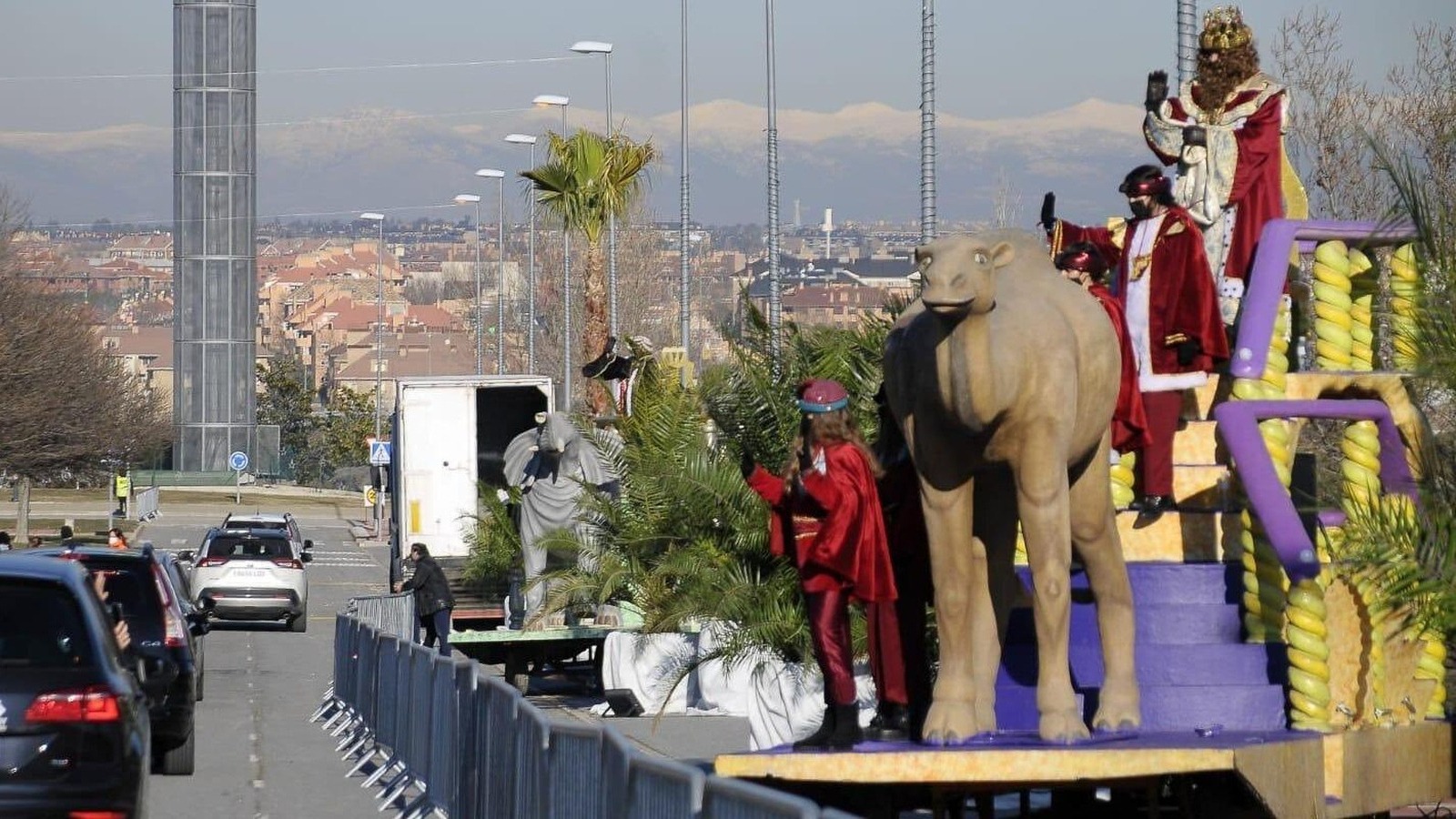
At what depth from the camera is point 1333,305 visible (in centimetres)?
1215

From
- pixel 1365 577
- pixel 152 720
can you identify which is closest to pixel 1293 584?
pixel 1365 577

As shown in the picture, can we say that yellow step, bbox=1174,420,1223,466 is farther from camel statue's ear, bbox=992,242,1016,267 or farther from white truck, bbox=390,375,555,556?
white truck, bbox=390,375,555,556

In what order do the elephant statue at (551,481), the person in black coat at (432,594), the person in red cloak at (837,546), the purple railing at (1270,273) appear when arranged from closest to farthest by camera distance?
1. the person in red cloak at (837,546)
2. the purple railing at (1270,273)
3. the elephant statue at (551,481)
4. the person in black coat at (432,594)

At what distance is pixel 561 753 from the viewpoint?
10477 millimetres

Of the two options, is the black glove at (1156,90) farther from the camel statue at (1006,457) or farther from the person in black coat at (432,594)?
the person in black coat at (432,594)

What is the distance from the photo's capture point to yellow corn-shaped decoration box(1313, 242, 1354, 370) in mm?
12070

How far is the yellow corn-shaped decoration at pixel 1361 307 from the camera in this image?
1224 cm

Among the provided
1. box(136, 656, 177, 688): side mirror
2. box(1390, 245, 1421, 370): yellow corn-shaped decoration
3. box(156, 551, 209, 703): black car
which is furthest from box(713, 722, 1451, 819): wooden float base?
box(156, 551, 209, 703): black car

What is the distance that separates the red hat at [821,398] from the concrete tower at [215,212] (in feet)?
331

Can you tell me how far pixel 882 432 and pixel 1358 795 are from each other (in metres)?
2.46

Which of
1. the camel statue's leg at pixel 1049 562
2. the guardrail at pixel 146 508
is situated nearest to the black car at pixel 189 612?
the camel statue's leg at pixel 1049 562

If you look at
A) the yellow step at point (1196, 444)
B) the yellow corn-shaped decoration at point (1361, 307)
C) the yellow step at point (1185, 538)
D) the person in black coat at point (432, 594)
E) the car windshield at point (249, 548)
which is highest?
the yellow corn-shaped decoration at point (1361, 307)

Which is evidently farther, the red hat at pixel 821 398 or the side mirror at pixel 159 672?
the side mirror at pixel 159 672

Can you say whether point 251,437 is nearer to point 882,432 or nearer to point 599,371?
point 599,371
